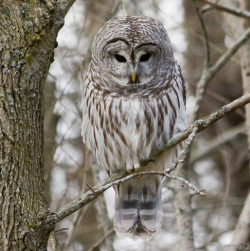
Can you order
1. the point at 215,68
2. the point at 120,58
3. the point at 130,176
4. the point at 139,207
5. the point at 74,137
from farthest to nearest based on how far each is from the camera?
the point at 74,137
the point at 139,207
the point at 215,68
the point at 120,58
the point at 130,176

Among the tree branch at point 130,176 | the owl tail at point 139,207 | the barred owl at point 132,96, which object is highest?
the barred owl at point 132,96

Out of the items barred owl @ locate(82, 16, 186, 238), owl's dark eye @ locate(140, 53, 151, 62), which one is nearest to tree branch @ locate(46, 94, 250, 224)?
barred owl @ locate(82, 16, 186, 238)

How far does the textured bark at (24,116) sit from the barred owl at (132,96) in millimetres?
1370

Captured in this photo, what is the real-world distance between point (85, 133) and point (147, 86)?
2.23 ft

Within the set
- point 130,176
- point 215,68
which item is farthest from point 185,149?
point 215,68

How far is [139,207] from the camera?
513 cm

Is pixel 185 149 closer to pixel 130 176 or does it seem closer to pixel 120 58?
pixel 130 176

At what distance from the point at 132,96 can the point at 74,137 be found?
3180 mm

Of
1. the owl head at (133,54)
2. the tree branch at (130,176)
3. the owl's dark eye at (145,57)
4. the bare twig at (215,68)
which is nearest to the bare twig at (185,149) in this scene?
the tree branch at (130,176)

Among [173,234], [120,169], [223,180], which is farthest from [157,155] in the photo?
[223,180]

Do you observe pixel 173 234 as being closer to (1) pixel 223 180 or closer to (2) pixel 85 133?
(1) pixel 223 180

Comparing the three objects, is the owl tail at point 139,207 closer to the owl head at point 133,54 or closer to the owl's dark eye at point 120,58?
the owl head at point 133,54

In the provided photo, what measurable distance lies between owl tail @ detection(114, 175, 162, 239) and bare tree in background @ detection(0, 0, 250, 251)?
139 mm

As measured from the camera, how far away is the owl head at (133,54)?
15.1 ft
